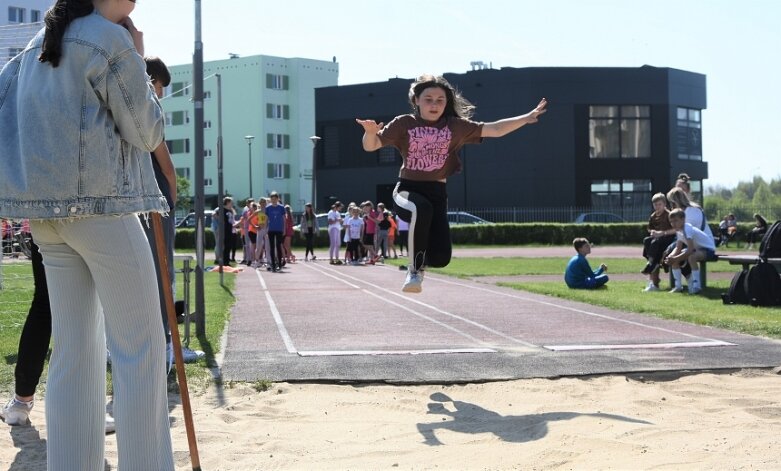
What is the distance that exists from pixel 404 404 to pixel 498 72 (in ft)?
171

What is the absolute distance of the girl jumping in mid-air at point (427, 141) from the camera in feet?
25.2

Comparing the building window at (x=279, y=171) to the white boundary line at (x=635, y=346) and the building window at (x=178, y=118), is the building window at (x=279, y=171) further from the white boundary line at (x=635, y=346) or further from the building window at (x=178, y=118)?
the white boundary line at (x=635, y=346)

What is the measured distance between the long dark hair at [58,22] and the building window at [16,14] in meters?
64.0

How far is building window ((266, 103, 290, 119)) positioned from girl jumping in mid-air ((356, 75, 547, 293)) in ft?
265

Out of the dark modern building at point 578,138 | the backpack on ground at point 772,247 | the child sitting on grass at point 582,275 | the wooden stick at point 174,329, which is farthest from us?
the dark modern building at point 578,138

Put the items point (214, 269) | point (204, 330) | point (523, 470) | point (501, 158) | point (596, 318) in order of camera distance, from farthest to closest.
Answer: point (501, 158)
point (214, 269)
point (596, 318)
point (204, 330)
point (523, 470)

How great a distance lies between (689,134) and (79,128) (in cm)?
5950

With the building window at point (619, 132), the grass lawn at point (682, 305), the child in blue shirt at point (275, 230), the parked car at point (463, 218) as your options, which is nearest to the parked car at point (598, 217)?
the parked car at point (463, 218)

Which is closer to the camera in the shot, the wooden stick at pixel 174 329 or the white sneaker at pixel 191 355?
the wooden stick at pixel 174 329

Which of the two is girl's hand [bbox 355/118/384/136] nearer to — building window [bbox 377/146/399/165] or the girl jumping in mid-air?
the girl jumping in mid-air

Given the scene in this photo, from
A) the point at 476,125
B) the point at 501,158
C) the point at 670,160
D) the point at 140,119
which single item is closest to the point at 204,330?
the point at 476,125

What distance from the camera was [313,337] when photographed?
29.6 feet

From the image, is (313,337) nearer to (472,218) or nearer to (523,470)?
(523,470)

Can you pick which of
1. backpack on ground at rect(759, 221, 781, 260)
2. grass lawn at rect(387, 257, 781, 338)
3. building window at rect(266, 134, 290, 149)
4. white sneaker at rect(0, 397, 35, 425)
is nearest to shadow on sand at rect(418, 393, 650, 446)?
white sneaker at rect(0, 397, 35, 425)
